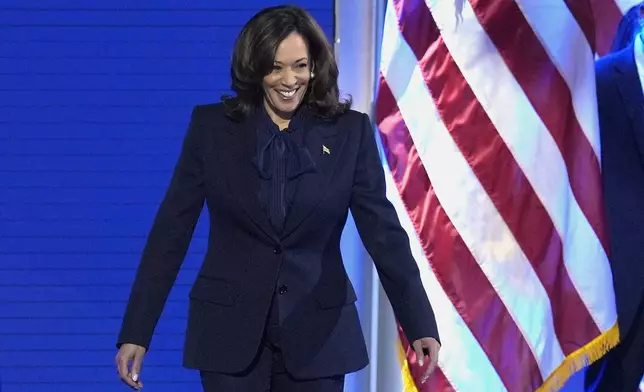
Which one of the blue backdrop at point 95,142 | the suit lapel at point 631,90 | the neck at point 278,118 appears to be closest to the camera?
the neck at point 278,118

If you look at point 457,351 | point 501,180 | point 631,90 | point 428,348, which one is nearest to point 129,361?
point 428,348

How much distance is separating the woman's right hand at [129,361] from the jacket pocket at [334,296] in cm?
35

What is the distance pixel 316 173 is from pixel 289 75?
7.5 inches

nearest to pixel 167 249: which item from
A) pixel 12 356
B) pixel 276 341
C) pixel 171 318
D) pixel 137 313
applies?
pixel 137 313

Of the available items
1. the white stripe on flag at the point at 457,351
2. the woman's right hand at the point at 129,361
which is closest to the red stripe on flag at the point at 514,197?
the white stripe on flag at the point at 457,351

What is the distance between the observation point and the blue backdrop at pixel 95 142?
2844mm

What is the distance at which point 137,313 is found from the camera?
1812 mm

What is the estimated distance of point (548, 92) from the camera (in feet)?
8.32

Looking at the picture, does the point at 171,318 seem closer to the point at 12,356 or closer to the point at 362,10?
the point at 12,356

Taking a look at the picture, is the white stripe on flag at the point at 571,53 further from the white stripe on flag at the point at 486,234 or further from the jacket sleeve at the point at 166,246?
the jacket sleeve at the point at 166,246

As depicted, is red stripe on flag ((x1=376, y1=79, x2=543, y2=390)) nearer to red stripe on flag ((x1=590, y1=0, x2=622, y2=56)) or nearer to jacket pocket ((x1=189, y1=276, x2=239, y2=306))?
red stripe on flag ((x1=590, y1=0, x2=622, y2=56))

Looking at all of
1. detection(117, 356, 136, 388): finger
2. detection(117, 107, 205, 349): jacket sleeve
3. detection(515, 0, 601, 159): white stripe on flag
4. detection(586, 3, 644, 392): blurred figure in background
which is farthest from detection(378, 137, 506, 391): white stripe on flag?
detection(117, 356, 136, 388): finger

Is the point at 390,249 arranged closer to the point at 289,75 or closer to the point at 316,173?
the point at 316,173

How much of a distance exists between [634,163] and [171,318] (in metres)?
1.41
